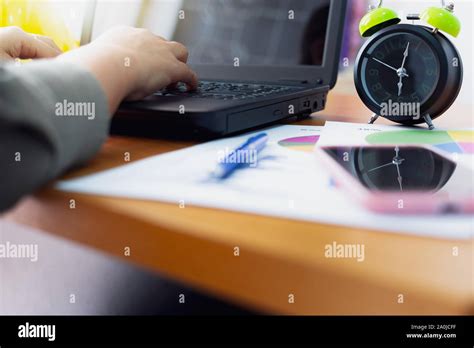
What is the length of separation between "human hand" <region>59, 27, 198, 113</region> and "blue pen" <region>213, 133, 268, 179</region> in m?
0.10

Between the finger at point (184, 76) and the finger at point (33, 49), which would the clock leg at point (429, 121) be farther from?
the finger at point (33, 49)

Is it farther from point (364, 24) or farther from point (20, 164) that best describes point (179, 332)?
point (364, 24)

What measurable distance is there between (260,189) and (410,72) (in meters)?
0.36

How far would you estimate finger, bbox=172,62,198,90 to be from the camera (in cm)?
57

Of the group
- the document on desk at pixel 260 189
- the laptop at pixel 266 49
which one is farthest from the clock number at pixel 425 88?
the document on desk at pixel 260 189

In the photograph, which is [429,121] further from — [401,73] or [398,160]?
[398,160]

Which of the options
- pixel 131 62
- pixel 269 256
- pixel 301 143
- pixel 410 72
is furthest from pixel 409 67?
pixel 269 256

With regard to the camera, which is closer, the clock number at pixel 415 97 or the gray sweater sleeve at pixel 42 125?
the gray sweater sleeve at pixel 42 125

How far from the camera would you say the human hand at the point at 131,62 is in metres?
0.42

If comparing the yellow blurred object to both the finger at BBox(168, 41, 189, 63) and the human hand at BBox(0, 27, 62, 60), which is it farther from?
the finger at BBox(168, 41, 189, 63)

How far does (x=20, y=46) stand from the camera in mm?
630

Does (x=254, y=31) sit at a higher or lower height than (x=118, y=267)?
higher

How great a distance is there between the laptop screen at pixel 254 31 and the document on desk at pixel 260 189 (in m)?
0.37

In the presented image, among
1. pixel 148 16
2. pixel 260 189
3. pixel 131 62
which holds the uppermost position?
pixel 148 16
